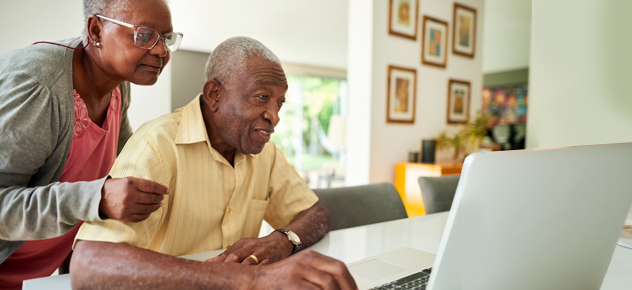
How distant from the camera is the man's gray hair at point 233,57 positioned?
1.11 meters

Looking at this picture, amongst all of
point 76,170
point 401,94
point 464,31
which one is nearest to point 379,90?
point 401,94

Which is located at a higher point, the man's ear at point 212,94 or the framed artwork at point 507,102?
the framed artwork at point 507,102

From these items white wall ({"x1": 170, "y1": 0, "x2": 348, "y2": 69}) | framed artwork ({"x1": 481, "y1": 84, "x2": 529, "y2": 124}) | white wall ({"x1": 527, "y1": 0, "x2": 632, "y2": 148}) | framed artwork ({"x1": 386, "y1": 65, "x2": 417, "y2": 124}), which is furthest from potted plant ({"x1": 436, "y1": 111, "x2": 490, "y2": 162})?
framed artwork ({"x1": 481, "y1": 84, "x2": 529, "y2": 124})

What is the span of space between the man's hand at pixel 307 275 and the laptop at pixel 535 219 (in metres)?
0.16

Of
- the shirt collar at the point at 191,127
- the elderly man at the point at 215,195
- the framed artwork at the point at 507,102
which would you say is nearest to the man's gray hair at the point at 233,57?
the elderly man at the point at 215,195

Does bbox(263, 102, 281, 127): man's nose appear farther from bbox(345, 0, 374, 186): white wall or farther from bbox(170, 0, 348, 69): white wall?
bbox(170, 0, 348, 69): white wall

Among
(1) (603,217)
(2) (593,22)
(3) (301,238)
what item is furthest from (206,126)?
(2) (593,22)

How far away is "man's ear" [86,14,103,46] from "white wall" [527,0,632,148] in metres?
2.16

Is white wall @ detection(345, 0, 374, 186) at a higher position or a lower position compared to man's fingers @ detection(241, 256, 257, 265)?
higher

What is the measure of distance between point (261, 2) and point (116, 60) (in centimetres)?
417

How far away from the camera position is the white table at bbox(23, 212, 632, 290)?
909mm

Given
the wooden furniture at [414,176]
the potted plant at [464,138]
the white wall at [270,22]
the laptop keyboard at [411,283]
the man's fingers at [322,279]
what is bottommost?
the wooden furniture at [414,176]

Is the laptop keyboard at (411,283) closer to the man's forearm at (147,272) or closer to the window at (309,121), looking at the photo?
the man's forearm at (147,272)

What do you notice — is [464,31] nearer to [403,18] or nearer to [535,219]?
[403,18]
